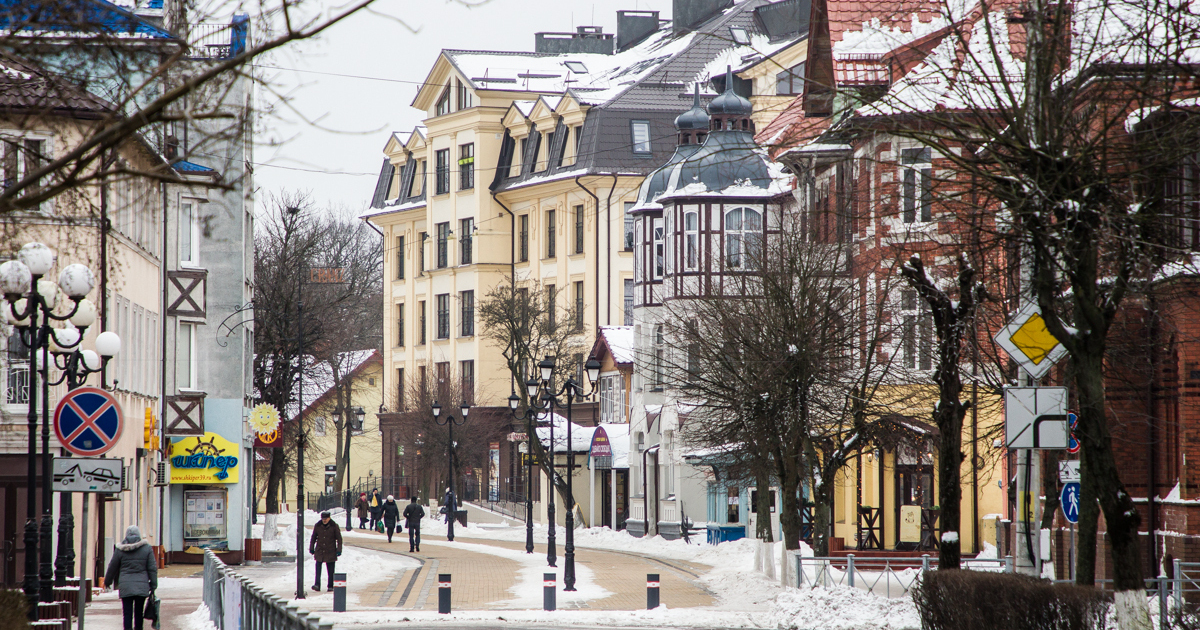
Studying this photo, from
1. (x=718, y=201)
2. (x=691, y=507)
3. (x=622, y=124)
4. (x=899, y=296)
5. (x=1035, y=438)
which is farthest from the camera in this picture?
(x=622, y=124)

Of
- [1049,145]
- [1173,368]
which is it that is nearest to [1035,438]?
[1049,145]

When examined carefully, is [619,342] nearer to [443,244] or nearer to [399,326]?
[443,244]

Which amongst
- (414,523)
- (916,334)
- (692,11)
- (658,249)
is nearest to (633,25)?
(692,11)

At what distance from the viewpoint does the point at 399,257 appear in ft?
277

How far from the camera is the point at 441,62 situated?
77.1 m

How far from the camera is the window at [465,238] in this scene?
77.4 meters

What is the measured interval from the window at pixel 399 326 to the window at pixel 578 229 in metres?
15.4

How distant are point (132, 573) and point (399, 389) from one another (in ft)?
208

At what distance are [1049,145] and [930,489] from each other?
2752 centimetres

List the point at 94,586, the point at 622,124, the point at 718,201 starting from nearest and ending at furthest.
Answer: the point at 94,586
the point at 718,201
the point at 622,124

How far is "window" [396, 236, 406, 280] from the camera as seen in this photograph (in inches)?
3317

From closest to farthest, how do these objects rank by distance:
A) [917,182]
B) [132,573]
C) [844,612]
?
[917,182] → [132,573] → [844,612]

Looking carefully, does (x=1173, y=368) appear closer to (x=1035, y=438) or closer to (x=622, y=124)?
(x=1035, y=438)

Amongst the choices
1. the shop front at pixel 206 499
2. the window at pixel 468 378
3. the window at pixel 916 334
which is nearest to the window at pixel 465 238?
the window at pixel 468 378
